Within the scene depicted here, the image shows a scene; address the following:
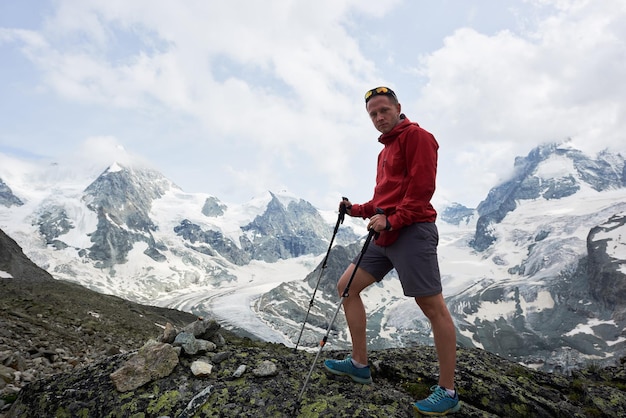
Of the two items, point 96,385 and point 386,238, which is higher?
point 386,238

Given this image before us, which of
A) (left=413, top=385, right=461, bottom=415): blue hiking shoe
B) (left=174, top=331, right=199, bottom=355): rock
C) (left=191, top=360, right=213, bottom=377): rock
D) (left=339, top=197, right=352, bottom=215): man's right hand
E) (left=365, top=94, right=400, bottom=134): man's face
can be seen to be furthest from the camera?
(left=339, top=197, right=352, bottom=215): man's right hand

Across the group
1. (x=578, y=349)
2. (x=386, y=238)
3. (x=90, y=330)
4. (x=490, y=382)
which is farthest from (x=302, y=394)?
(x=578, y=349)

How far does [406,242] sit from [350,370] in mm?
2359

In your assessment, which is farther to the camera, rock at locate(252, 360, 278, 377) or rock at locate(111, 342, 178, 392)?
rock at locate(252, 360, 278, 377)

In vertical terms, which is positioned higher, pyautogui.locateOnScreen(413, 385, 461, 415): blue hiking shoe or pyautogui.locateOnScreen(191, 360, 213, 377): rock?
pyautogui.locateOnScreen(413, 385, 461, 415): blue hiking shoe

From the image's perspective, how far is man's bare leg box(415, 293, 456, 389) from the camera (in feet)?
16.5

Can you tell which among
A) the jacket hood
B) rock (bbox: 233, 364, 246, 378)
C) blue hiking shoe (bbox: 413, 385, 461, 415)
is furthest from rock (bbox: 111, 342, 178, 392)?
the jacket hood

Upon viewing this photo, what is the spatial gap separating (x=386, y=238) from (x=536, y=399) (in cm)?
391

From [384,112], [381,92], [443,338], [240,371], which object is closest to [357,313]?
[443,338]

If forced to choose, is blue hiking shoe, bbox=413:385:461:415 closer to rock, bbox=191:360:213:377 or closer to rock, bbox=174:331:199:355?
rock, bbox=191:360:213:377

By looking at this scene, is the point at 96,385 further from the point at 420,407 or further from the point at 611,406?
the point at 611,406

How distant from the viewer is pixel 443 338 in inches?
198

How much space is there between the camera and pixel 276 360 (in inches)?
245

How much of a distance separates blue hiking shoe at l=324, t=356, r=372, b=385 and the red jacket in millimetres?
2077
